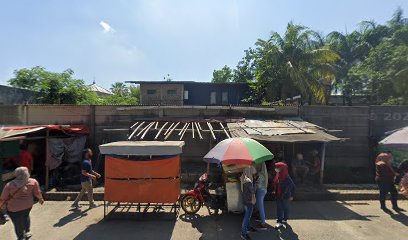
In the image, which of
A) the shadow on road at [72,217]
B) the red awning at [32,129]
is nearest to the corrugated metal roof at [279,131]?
the shadow on road at [72,217]

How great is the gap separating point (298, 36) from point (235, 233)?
68.1ft

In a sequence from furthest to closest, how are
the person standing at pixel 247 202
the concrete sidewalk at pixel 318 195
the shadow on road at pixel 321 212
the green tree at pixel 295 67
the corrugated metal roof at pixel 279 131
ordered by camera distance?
the green tree at pixel 295 67 → the corrugated metal roof at pixel 279 131 → the concrete sidewalk at pixel 318 195 → the shadow on road at pixel 321 212 → the person standing at pixel 247 202

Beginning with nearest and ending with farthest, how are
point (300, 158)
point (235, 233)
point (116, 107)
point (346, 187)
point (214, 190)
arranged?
point (235, 233) → point (214, 190) → point (346, 187) → point (300, 158) → point (116, 107)

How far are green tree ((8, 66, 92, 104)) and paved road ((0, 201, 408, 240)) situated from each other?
43.8 feet

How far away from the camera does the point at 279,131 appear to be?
35.3 ft

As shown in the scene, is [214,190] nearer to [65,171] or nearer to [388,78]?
[65,171]

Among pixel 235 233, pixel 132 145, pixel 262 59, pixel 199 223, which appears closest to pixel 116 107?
pixel 132 145

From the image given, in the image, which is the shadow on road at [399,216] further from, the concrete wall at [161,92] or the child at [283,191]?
the concrete wall at [161,92]

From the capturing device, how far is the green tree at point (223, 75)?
46.5m

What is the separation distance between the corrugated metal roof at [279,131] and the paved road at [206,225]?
7.54 feet

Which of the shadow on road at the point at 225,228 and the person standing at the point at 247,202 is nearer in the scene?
the person standing at the point at 247,202

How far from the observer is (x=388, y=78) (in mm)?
22188

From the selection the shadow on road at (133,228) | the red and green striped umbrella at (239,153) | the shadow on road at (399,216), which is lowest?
the shadow on road at (133,228)

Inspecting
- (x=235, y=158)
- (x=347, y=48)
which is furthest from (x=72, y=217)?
(x=347, y=48)
